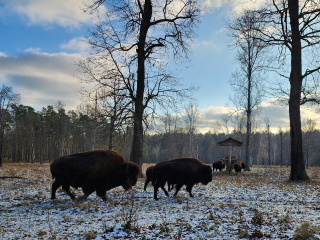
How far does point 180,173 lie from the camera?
9.48 metres

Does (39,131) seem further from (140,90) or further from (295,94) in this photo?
(295,94)

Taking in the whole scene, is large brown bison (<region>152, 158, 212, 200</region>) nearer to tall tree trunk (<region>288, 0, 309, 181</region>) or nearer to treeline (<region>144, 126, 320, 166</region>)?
tall tree trunk (<region>288, 0, 309, 181</region>)

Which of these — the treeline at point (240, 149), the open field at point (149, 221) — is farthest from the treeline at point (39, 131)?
the open field at point (149, 221)

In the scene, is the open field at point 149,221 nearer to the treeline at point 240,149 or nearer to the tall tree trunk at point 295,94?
the tall tree trunk at point 295,94

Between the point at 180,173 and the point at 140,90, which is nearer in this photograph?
the point at 180,173

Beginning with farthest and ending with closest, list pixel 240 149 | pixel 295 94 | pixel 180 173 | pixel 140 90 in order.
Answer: pixel 240 149
pixel 140 90
pixel 295 94
pixel 180 173

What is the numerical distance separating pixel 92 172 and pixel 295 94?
13.6m

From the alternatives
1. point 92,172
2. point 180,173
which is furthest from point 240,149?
point 92,172

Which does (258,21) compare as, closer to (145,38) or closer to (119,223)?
(145,38)

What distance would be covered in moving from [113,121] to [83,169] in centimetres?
791

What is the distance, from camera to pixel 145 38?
15906mm

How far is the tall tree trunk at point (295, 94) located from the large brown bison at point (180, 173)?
7.79m

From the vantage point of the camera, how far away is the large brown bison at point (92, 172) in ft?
26.8

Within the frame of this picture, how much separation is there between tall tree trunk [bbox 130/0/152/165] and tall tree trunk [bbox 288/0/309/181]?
911 cm
